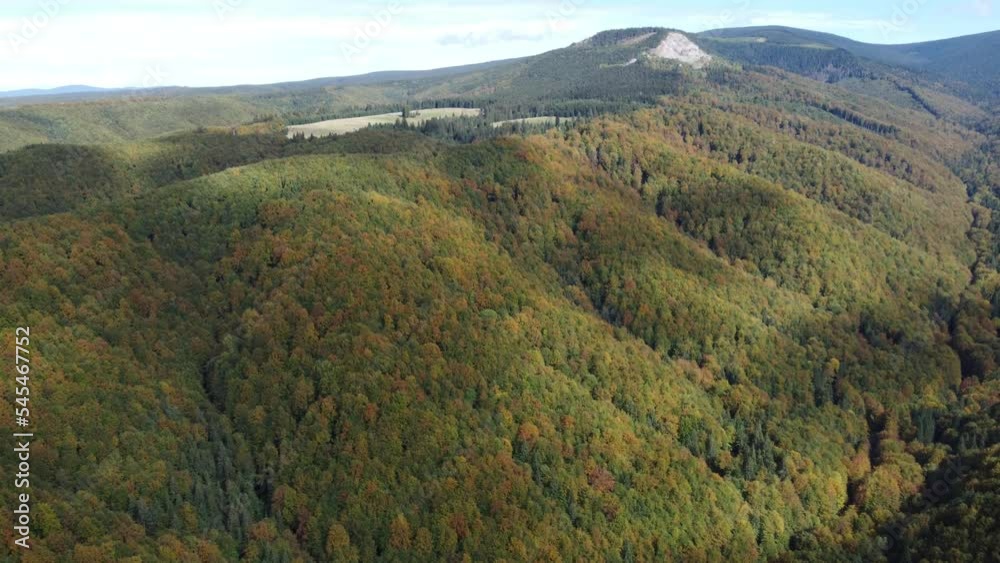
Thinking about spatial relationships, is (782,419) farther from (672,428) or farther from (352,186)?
(352,186)

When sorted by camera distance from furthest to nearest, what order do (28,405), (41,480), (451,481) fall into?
1. (451,481)
2. (28,405)
3. (41,480)

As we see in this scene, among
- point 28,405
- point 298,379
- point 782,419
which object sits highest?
point 28,405

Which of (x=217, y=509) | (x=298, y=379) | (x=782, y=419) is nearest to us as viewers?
(x=217, y=509)

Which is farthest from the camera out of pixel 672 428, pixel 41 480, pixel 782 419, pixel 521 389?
pixel 782 419

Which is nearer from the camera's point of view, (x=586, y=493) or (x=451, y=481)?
(x=451, y=481)

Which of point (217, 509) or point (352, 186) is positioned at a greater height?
point (352, 186)

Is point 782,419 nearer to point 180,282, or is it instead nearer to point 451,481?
point 451,481

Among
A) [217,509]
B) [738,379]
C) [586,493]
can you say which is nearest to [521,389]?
[586,493]

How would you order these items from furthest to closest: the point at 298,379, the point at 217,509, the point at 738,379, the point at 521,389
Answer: the point at 738,379
the point at 521,389
the point at 298,379
the point at 217,509

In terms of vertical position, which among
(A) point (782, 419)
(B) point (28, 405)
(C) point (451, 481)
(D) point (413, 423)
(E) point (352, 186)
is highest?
(E) point (352, 186)

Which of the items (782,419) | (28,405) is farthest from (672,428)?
(28,405)
